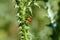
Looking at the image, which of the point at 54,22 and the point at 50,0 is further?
the point at 50,0

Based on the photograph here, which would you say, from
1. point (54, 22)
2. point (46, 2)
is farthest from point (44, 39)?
point (46, 2)

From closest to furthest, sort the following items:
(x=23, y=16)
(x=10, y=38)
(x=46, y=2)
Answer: (x=23, y=16) → (x=46, y=2) → (x=10, y=38)

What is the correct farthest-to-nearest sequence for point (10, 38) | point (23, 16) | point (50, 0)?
point (10, 38) < point (50, 0) < point (23, 16)

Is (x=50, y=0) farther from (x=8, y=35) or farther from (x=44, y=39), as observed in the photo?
(x=8, y=35)

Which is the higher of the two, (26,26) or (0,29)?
(0,29)

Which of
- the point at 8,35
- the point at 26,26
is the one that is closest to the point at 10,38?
the point at 8,35

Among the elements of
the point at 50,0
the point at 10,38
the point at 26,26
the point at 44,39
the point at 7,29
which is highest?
the point at 7,29

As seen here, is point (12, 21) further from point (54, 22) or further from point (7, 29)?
point (54, 22)

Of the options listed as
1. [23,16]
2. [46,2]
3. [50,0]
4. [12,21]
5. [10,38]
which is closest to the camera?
[23,16]

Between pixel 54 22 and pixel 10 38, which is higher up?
pixel 10 38
